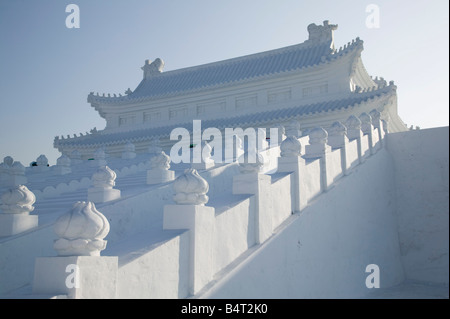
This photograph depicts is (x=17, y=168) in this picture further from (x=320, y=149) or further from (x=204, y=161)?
(x=320, y=149)

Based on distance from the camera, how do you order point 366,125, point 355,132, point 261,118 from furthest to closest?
point 261,118
point 366,125
point 355,132

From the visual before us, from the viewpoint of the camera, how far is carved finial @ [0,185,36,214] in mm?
5465

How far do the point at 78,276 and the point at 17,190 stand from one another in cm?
300

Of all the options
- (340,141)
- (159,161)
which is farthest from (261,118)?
(159,161)

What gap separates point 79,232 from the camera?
3.04 meters

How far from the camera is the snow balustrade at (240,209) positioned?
408cm

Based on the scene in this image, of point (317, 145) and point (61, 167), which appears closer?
point (317, 145)

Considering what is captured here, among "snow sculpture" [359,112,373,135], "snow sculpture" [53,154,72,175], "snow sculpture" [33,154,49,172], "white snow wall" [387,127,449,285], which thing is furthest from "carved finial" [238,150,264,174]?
"snow sculpture" [33,154,49,172]

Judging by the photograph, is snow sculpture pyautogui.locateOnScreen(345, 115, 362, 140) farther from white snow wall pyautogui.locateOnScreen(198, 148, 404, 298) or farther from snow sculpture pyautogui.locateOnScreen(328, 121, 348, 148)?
snow sculpture pyautogui.locateOnScreen(328, 121, 348, 148)

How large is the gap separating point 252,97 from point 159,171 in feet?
43.3

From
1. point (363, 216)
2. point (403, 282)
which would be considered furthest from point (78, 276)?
point (403, 282)

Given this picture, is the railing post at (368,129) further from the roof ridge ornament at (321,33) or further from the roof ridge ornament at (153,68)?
the roof ridge ornament at (153,68)

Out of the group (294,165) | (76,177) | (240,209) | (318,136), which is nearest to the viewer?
(240,209)

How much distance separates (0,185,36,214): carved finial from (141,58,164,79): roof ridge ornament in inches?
888
